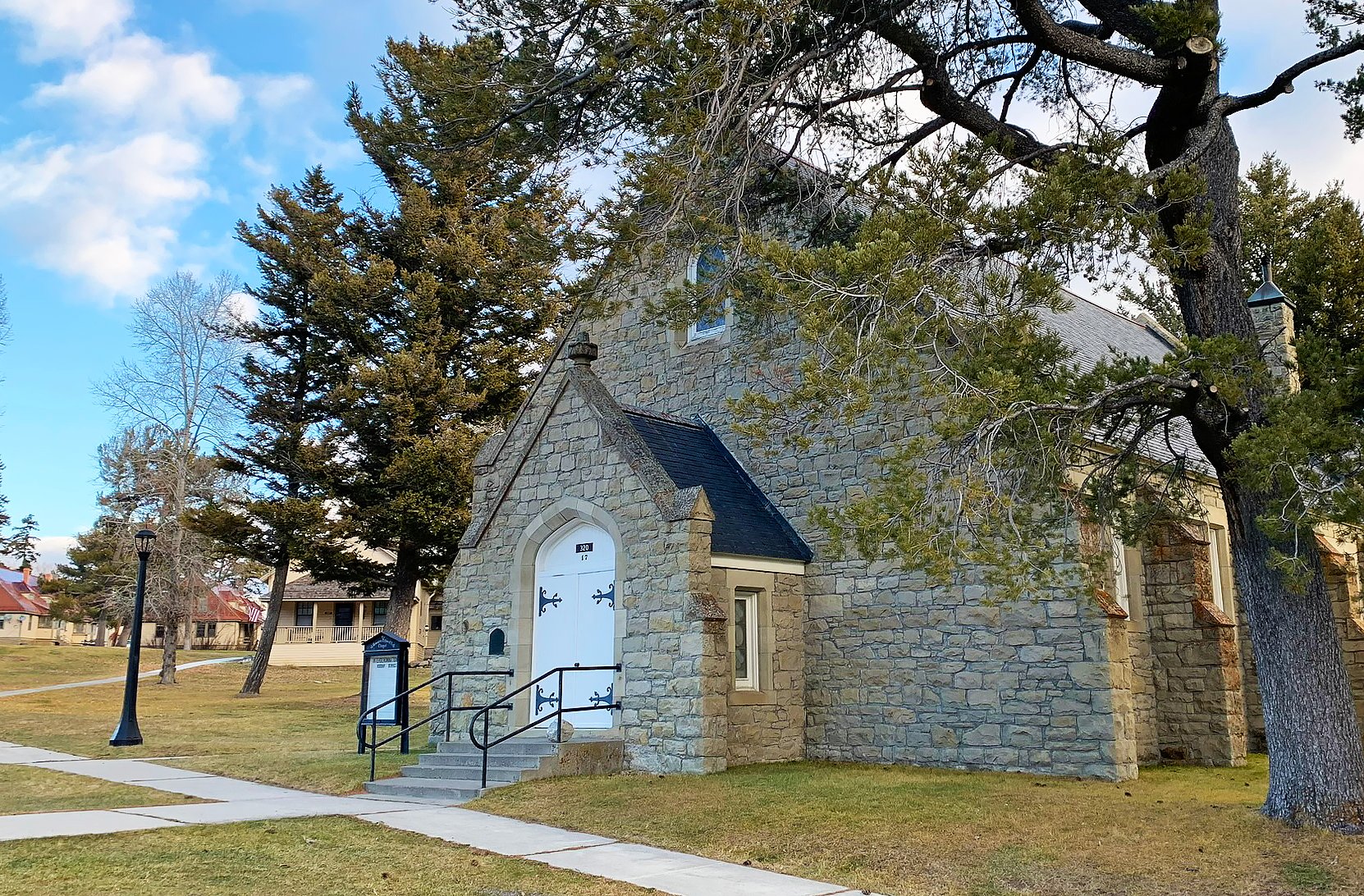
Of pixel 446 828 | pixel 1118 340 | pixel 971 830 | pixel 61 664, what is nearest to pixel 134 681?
pixel 446 828

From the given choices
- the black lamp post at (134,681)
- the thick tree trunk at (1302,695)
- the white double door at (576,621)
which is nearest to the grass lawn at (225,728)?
the black lamp post at (134,681)

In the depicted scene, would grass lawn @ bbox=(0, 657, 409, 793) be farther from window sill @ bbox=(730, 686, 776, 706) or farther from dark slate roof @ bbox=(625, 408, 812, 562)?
dark slate roof @ bbox=(625, 408, 812, 562)

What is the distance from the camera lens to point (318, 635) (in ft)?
161

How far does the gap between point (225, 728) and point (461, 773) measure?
394 inches

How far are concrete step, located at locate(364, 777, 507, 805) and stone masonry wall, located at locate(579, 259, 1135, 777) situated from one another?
5.31 metres

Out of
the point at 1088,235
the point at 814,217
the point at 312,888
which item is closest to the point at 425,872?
the point at 312,888

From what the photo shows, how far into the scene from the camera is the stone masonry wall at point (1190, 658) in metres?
14.4

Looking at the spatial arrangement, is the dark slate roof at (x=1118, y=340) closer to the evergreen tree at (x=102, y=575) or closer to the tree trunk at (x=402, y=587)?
the tree trunk at (x=402, y=587)

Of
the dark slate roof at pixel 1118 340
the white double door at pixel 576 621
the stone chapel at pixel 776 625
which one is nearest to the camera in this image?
the stone chapel at pixel 776 625

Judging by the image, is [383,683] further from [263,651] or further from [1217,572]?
[263,651]

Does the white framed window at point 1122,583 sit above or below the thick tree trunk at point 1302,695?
above

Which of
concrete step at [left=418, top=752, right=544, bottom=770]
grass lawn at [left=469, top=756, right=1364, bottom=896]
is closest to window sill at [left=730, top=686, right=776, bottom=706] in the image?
grass lawn at [left=469, top=756, right=1364, bottom=896]

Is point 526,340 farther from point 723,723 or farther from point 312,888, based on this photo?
point 312,888

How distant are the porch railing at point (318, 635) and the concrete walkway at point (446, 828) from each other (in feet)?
122
